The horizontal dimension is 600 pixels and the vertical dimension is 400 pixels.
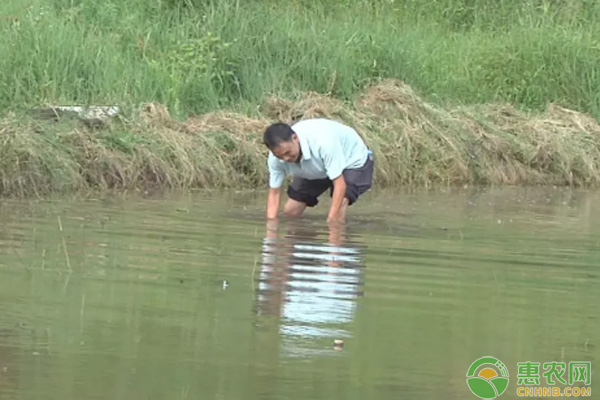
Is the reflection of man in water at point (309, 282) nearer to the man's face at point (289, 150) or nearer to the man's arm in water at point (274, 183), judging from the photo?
the man's arm in water at point (274, 183)

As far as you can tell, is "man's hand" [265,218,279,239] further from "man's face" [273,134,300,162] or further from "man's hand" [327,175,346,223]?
"man's face" [273,134,300,162]

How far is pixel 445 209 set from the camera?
49.5 ft

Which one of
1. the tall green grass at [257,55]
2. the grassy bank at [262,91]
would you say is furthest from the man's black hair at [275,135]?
the tall green grass at [257,55]

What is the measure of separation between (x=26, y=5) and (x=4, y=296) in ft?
40.6

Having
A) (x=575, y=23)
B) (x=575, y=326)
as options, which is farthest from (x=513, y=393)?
(x=575, y=23)

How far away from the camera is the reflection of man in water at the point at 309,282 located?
762cm

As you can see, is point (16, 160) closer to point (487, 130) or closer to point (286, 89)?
→ point (286, 89)

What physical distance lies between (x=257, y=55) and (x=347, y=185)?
6677 mm

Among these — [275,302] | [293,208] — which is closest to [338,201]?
[293,208]

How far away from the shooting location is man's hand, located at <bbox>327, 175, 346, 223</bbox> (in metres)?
12.2

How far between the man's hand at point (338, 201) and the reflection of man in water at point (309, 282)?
0.26m

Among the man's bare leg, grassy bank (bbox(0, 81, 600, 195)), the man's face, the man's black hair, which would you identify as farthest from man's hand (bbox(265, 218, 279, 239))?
grassy bank (bbox(0, 81, 600, 195))

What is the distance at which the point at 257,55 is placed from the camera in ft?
62.4

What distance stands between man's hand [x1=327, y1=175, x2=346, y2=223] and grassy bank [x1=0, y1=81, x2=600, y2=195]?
3391 mm
